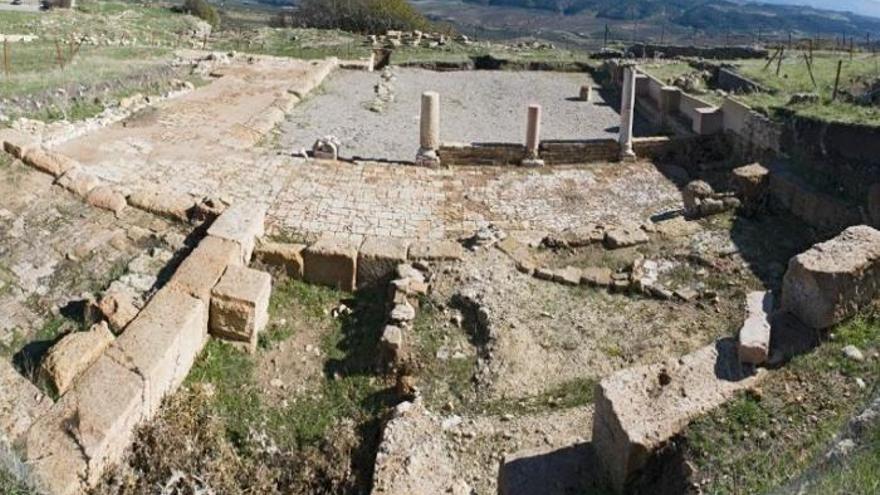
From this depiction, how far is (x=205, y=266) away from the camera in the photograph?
8.88m

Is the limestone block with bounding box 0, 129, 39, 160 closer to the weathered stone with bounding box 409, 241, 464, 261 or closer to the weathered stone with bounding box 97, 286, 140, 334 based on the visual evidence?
the weathered stone with bounding box 97, 286, 140, 334

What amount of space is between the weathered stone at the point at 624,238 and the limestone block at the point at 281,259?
4450mm

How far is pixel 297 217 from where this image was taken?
38.1 feet

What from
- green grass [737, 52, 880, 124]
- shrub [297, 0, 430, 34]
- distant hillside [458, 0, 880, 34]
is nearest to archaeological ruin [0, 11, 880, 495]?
green grass [737, 52, 880, 124]

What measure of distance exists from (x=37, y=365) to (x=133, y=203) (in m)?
3.77

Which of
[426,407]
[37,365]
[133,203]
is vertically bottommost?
[426,407]

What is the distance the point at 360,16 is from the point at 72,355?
3343cm

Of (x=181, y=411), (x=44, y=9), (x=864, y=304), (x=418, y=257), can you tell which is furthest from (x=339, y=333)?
(x=44, y=9)

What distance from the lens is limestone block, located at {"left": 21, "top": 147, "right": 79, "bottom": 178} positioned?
1129cm

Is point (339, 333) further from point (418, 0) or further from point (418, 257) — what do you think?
point (418, 0)

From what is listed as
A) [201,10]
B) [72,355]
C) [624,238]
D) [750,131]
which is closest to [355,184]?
[624,238]

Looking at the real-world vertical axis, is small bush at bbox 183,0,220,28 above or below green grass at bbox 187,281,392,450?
above

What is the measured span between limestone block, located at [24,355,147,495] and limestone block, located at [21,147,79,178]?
204 inches

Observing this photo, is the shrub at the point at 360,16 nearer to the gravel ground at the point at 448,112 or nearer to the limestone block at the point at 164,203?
the gravel ground at the point at 448,112
